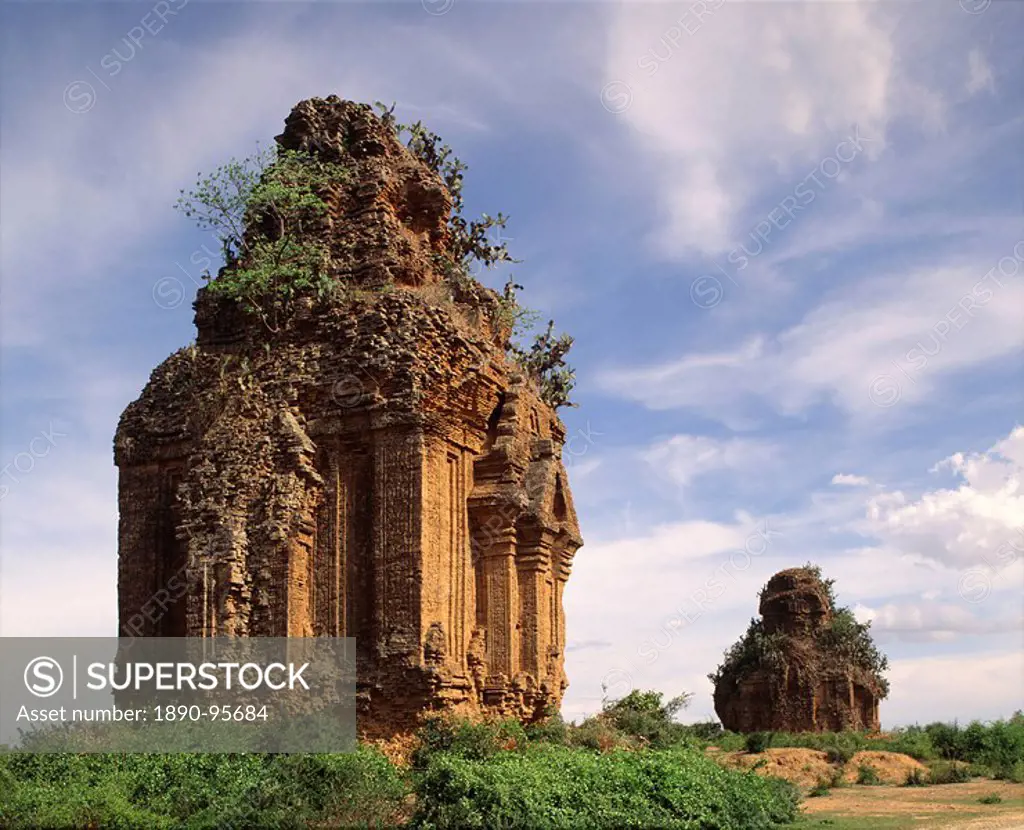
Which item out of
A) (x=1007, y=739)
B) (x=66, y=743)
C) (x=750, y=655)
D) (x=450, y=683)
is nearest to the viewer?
(x=66, y=743)

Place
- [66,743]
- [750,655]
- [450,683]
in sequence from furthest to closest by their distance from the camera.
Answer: [750,655], [450,683], [66,743]

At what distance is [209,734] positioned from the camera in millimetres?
14719

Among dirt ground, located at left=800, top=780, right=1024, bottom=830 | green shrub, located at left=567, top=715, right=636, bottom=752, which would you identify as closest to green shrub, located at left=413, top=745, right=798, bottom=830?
green shrub, located at left=567, top=715, right=636, bottom=752

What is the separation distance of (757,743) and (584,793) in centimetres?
2641

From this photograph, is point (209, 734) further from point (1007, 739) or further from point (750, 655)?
point (750, 655)

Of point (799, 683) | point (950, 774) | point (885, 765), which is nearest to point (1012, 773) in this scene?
point (950, 774)

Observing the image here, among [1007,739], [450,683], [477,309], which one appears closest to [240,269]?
[477,309]

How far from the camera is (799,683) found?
4544 cm

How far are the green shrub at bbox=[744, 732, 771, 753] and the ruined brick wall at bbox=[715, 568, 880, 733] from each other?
17.3ft

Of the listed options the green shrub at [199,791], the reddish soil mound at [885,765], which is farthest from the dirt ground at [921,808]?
the green shrub at [199,791]

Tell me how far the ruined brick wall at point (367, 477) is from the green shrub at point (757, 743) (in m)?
18.2

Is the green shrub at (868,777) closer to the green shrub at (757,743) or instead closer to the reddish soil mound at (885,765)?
the reddish soil mound at (885,765)

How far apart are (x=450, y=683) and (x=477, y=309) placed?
21.5 ft

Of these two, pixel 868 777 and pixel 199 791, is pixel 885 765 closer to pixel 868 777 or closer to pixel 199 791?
pixel 868 777
